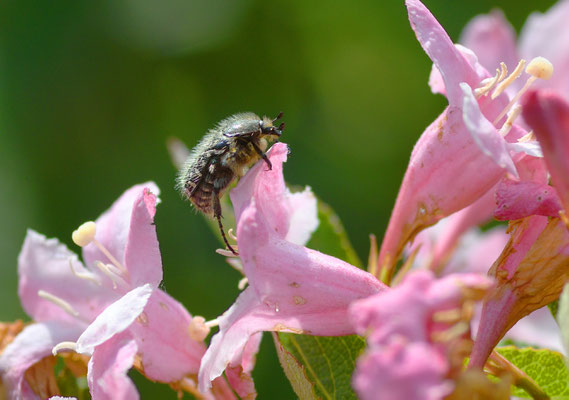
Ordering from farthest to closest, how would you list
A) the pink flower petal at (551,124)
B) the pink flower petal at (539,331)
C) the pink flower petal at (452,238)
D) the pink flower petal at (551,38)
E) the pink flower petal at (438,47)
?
the pink flower petal at (551,38), the pink flower petal at (539,331), the pink flower petal at (452,238), the pink flower petal at (438,47), the pink flower petal at (551,124)

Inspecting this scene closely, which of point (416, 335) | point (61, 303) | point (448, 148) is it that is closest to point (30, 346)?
point (61, 303)

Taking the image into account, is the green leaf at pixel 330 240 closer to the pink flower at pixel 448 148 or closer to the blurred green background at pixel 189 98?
the pink flower at pixel 448 148

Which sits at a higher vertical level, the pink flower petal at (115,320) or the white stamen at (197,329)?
the pink flower petal at (115,320)

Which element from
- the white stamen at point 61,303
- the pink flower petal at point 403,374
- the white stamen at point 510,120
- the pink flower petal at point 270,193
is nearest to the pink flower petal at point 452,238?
the white stamen at point 510,120

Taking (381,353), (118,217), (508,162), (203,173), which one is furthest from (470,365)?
(118,217)

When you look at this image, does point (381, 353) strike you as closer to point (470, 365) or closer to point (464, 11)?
point (470, 365)

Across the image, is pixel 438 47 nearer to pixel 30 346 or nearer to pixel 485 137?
pixel 485 137

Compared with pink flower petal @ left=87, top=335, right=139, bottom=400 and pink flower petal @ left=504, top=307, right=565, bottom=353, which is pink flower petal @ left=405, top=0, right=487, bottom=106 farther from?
pink flower petal @ left=504, top=307, right=565, bottom=353
